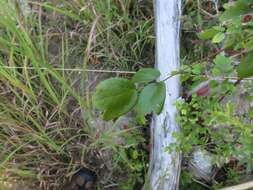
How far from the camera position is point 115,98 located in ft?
1.74

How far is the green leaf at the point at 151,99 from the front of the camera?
56cm

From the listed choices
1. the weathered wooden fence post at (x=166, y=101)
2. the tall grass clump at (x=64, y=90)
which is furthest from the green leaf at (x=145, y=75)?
the tall grass clump at (x=64, y=90)

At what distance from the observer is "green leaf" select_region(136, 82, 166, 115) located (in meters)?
0.56

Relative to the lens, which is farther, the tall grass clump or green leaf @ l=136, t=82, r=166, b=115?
the tall grass clump

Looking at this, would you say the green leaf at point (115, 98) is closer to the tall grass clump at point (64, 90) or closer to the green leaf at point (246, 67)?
the green leaf at point (246, 67)

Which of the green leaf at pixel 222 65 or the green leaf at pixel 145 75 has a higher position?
the green leaf at pixel 145 75

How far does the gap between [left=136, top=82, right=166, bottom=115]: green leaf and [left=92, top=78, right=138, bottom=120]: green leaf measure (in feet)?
0.05

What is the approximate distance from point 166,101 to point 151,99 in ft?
2.88

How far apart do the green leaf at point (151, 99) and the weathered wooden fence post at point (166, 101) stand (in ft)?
2.66

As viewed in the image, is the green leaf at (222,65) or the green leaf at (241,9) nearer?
the green leaf at (241,9)

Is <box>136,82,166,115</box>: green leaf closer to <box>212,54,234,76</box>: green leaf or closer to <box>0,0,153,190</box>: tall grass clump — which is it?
<box>212,54,234,76</box>: green leaf

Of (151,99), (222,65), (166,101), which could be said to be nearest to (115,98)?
(151,99)

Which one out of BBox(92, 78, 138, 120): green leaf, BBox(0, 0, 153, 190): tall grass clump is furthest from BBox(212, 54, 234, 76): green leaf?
BBox(92, 78, 138, 120): green leaf

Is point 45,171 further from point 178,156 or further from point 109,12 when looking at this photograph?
point 109,12
